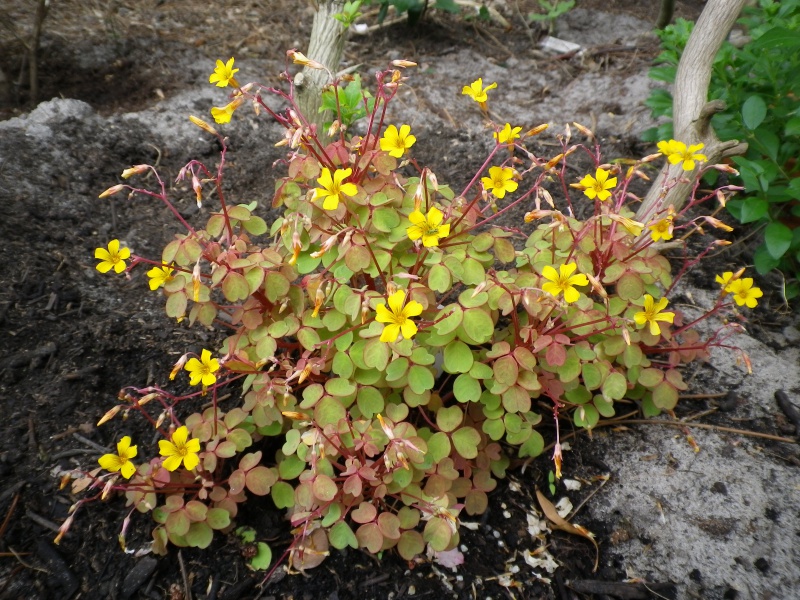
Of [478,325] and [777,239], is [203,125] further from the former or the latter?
[777,239]

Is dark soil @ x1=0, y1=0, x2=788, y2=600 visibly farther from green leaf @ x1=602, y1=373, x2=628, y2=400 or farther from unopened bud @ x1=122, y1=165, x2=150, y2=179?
unopened bud @ x1=122, y1=165, x2=150, y2=179

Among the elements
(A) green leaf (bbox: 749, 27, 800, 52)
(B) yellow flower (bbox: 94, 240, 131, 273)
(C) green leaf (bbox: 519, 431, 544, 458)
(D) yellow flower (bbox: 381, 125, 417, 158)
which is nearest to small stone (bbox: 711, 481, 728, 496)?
(C) green leaf (bbox: 519, 431, 544, 458)

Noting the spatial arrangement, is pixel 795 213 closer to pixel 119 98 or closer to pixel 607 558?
pixel 607 558

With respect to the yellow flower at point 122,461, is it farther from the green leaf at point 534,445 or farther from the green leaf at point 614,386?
the green leaf at point 614,386

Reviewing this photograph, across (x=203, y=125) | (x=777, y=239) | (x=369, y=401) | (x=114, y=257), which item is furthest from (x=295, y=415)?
(x=777, y=239)

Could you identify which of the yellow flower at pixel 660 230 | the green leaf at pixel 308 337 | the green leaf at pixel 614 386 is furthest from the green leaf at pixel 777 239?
the green leaf at pixel 308 337
